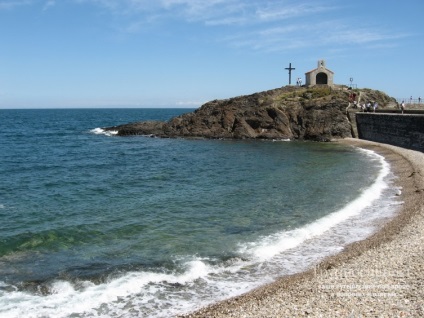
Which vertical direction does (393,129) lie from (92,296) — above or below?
above

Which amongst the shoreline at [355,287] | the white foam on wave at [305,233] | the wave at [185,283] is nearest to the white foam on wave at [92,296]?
the wave at [185,283]

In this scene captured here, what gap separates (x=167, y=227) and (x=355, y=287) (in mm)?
10007

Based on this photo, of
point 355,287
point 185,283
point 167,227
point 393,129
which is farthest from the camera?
point 393,129

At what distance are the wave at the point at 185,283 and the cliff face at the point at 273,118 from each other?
150 ft

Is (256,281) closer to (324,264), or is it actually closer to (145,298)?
(324,264)

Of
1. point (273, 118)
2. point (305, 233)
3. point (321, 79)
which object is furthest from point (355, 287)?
point (321, 79)

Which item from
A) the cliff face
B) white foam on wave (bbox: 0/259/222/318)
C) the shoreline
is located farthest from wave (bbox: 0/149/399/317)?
the cliff face

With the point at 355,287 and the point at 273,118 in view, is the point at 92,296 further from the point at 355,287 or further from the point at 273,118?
the point at 273,118

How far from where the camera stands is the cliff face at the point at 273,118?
63.6 metres

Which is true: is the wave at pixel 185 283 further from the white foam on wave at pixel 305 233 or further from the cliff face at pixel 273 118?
the cliff face at pixel 273 118

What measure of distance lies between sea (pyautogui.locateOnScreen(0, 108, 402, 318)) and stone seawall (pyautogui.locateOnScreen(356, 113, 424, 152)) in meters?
8.05

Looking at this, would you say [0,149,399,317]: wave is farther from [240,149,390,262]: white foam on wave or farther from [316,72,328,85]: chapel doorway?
[316,72,328,85]: chapel doorway

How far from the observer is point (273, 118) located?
6600 cm

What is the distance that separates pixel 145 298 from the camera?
42.0 ft
